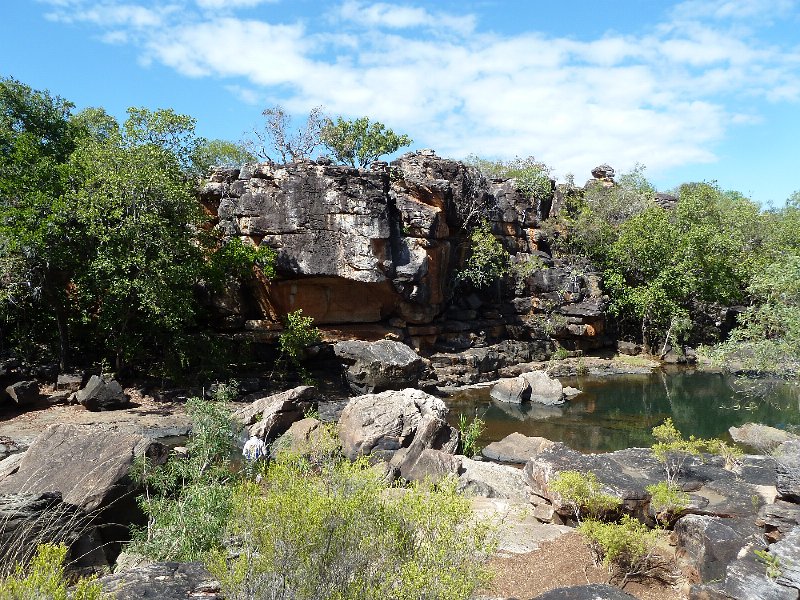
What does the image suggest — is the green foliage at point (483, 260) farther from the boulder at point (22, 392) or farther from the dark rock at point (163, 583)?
the dark rock at point (163, 583)

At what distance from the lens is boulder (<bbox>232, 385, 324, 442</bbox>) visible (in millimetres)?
17156

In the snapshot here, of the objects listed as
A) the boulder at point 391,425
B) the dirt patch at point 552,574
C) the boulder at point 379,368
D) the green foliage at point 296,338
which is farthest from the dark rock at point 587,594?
the green foliage at point 296,338

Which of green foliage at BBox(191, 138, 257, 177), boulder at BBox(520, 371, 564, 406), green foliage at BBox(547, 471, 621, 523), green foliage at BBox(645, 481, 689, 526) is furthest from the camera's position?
green foliage at BBox(191, 138, 257, 177)

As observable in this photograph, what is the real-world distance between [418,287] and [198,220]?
11711 millimetres

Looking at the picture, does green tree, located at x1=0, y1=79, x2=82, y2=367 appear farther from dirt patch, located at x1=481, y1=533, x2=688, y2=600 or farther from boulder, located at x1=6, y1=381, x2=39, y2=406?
dirt patch, located at x1=481, y1=533, x2=688, y2=600

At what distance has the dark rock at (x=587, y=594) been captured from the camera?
634cm

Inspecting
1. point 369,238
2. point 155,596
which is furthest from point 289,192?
point 155,596

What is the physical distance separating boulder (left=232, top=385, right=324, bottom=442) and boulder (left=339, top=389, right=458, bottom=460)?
188cm

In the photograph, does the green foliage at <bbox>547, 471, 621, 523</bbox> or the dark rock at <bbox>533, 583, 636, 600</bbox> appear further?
the green foliage at <bbox>547, 471, 621, 523</bbox>

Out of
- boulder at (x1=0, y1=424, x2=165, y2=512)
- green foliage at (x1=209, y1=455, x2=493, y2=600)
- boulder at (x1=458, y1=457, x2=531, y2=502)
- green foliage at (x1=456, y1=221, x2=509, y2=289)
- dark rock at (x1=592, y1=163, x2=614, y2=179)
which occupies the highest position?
dark rock at (x1=592, y1=163, x2=614, y2=179)

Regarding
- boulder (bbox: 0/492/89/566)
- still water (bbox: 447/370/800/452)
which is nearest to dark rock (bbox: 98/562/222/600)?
boulder (bbox: 0/492/89/566)

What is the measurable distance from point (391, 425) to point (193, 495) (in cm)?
822

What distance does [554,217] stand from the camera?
41250 mm

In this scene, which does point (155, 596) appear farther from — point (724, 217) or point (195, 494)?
point (724, 217)
